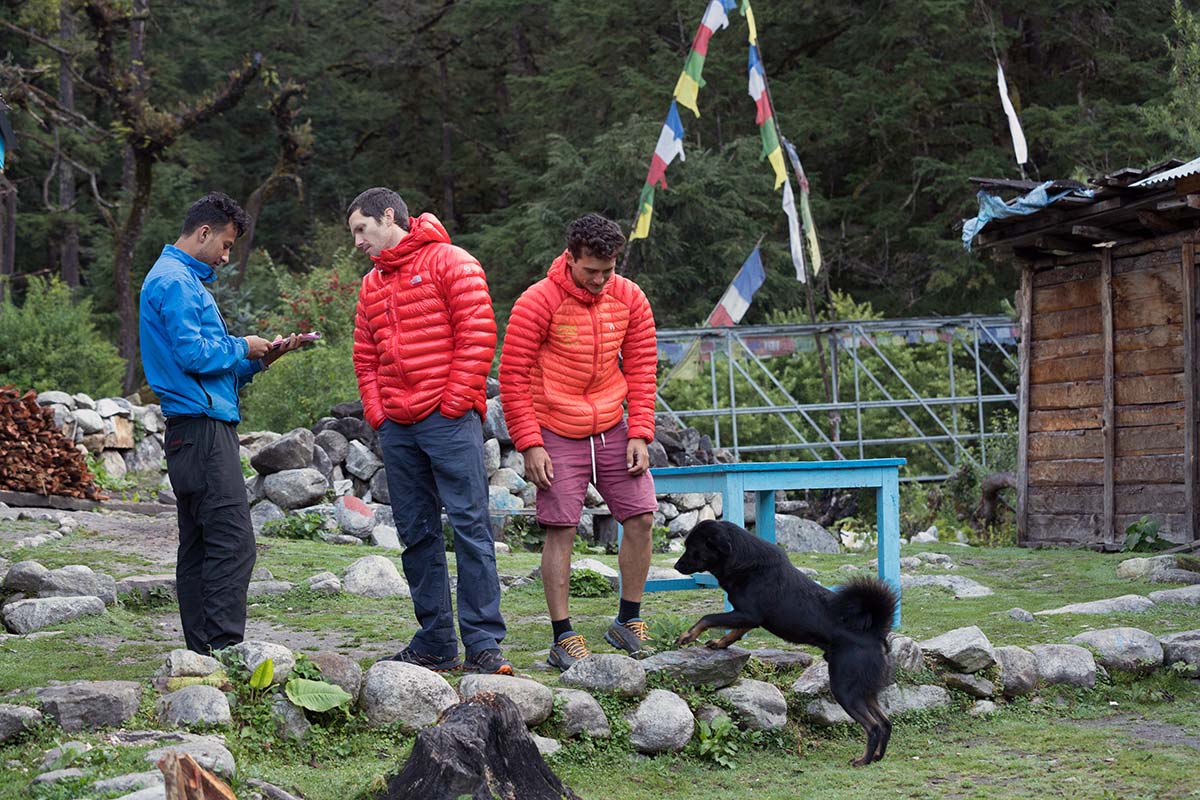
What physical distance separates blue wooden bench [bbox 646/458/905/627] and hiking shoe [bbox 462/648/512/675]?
4.25ft

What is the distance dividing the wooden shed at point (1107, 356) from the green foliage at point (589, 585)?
17.8ft

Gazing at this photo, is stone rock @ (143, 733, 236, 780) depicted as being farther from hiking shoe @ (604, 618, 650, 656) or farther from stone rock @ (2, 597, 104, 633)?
stone rock @ (2, 597, 104, 633)

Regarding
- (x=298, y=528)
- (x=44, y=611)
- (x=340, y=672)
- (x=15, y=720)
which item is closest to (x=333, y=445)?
(x=298, y=528)

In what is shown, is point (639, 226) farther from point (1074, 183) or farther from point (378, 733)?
point (378, 733)

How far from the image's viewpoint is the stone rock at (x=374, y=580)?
320 inches

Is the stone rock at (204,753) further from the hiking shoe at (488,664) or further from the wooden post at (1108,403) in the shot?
the wooden post at (1108,403)

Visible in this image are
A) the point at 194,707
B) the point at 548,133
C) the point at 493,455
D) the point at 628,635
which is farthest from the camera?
the point at 548,133

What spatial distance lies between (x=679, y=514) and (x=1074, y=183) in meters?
5.36

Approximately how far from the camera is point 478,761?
4.20m

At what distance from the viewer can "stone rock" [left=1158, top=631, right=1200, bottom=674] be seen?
254 inches

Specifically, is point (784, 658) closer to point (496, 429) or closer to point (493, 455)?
point (493, 455)

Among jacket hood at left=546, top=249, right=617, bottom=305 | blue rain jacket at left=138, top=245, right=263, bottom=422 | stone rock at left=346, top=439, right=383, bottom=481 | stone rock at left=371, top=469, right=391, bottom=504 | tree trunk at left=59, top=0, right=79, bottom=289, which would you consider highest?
tree trunk at left=59, top=0, right=79, bottom=289

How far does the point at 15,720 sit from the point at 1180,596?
21.4 feet

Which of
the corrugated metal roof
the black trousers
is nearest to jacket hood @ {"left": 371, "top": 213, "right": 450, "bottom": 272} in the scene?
the black trousers
